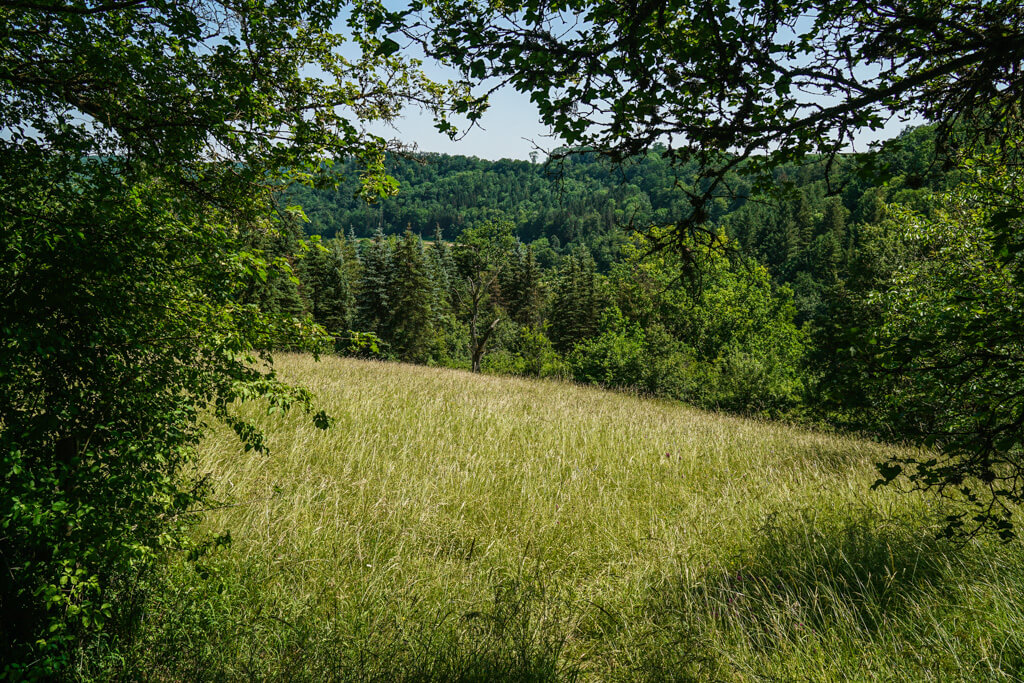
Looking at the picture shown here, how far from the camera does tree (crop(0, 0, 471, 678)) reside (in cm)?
222

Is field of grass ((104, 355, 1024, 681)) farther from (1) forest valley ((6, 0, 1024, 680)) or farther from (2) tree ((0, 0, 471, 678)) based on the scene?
(2) tree ((0, 0, 471, 678))

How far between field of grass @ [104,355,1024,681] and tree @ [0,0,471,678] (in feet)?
2.05

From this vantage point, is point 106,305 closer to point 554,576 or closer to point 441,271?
point 554,576

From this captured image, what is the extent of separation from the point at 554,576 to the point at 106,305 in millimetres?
3871

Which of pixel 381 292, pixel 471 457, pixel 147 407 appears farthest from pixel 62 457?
pixel 381 292

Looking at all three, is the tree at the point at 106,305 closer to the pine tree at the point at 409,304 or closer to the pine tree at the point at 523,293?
the pine tree at the point at 409,304

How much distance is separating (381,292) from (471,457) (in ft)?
114

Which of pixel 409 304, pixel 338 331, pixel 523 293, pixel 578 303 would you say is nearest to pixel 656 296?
pixel 578 303

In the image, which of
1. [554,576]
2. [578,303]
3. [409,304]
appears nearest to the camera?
[554,576]

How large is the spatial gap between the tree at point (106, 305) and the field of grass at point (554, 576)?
24.6 inches

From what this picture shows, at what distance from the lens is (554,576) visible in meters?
3.77

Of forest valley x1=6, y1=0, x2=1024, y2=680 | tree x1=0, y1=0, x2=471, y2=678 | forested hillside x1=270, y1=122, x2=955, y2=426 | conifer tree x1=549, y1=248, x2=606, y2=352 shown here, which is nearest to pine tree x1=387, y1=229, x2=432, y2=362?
forested hillside x1=270, y1=122, x2=955, y2=426

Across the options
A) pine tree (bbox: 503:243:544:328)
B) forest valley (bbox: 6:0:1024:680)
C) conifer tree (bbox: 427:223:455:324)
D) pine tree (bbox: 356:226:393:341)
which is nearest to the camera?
forest valley (bbox: 6:0:1024:680)

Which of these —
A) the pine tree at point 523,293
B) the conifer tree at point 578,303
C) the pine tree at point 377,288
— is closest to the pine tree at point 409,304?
the pine tree at point 377,288
